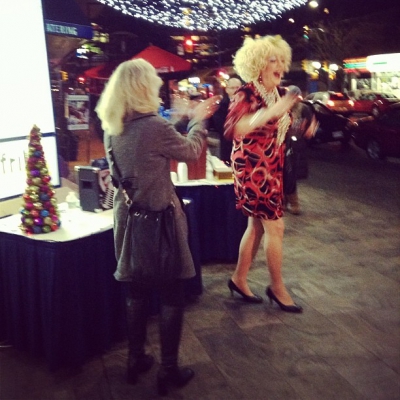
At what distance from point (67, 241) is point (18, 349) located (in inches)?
38.4

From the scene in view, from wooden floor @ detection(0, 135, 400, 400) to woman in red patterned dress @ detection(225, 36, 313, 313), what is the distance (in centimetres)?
44

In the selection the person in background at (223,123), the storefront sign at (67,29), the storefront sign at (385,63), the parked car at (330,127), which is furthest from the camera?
the storefront sign at (385,63)

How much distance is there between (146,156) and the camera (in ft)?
8.70

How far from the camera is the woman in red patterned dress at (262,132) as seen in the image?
11.7 ft

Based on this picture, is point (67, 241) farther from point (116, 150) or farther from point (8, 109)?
point (8, 109)

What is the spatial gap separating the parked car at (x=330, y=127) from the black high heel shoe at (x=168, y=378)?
37.4 feet

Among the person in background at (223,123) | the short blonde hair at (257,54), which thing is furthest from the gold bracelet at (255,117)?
the person in background at (223,123)

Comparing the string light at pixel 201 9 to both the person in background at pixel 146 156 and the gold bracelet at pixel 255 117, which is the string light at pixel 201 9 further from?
the person in background at pixel 146 156

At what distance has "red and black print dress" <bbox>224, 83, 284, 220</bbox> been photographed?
3.60 m

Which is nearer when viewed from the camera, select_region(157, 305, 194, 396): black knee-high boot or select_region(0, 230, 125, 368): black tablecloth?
select_region(157, 305, 194, 396): black knee-high boot

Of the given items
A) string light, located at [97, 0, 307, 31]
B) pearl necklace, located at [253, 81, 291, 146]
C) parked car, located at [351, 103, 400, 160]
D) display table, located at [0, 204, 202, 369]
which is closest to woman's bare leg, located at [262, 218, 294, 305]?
pearl necklace, located at [253, 81, 291, 146]

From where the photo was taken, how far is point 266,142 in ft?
12.0

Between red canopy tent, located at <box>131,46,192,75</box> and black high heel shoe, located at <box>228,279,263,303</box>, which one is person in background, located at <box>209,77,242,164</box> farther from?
red canopy tent, located at <box>131,46,192,75</box>

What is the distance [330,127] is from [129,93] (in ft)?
38.8
